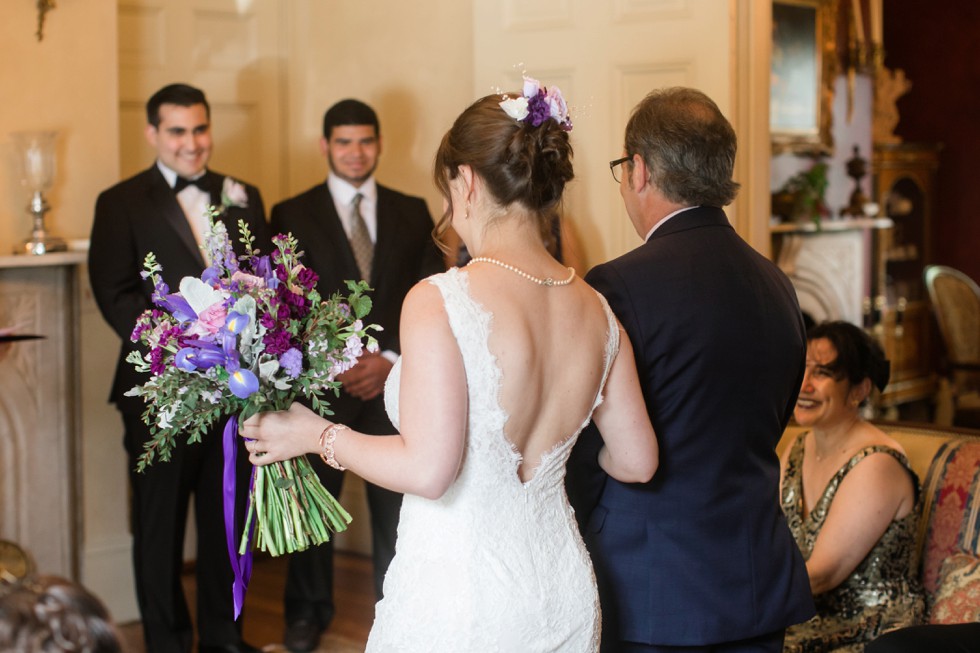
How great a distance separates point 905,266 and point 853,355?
7087 millimetres

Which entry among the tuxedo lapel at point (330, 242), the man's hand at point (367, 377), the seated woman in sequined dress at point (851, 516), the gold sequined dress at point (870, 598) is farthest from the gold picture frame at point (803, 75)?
the gold sequined dress at point (870, 598)

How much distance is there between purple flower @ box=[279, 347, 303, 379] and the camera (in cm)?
221

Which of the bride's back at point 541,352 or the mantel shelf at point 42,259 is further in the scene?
the mantel shelf at point 42,259

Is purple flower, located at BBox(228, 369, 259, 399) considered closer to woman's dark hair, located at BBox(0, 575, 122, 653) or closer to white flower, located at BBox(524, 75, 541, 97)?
white flower, located at BBox(524, 75, 541, 97)

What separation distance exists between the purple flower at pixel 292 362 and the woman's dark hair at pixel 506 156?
0.40 m

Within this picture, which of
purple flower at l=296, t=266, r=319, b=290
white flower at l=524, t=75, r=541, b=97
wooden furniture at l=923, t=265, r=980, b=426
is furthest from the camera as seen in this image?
wooden furniture at l=923, t=265, r=980, b=426

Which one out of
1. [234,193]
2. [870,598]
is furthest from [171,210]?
[870,598]

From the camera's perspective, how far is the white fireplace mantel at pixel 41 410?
172 inches

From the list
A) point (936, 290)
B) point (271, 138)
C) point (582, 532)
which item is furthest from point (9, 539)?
point (936, 290)

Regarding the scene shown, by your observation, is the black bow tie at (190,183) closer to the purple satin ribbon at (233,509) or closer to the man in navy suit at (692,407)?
the purple satin ribbon at (233,509)

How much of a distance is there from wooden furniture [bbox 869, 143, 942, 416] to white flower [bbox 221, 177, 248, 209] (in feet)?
20.3

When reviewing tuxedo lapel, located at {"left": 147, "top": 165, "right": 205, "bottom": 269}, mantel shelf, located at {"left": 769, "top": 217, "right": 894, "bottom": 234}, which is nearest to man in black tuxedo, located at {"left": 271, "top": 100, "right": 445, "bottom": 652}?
tuxedo lapel, located at {"left": 147, "top": 165, "right": 205, "bottom": 269}

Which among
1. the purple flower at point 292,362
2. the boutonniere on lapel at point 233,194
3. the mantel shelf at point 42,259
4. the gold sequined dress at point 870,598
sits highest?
the boutonniere on lapel at point 233,194

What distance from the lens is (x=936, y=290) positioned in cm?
744
